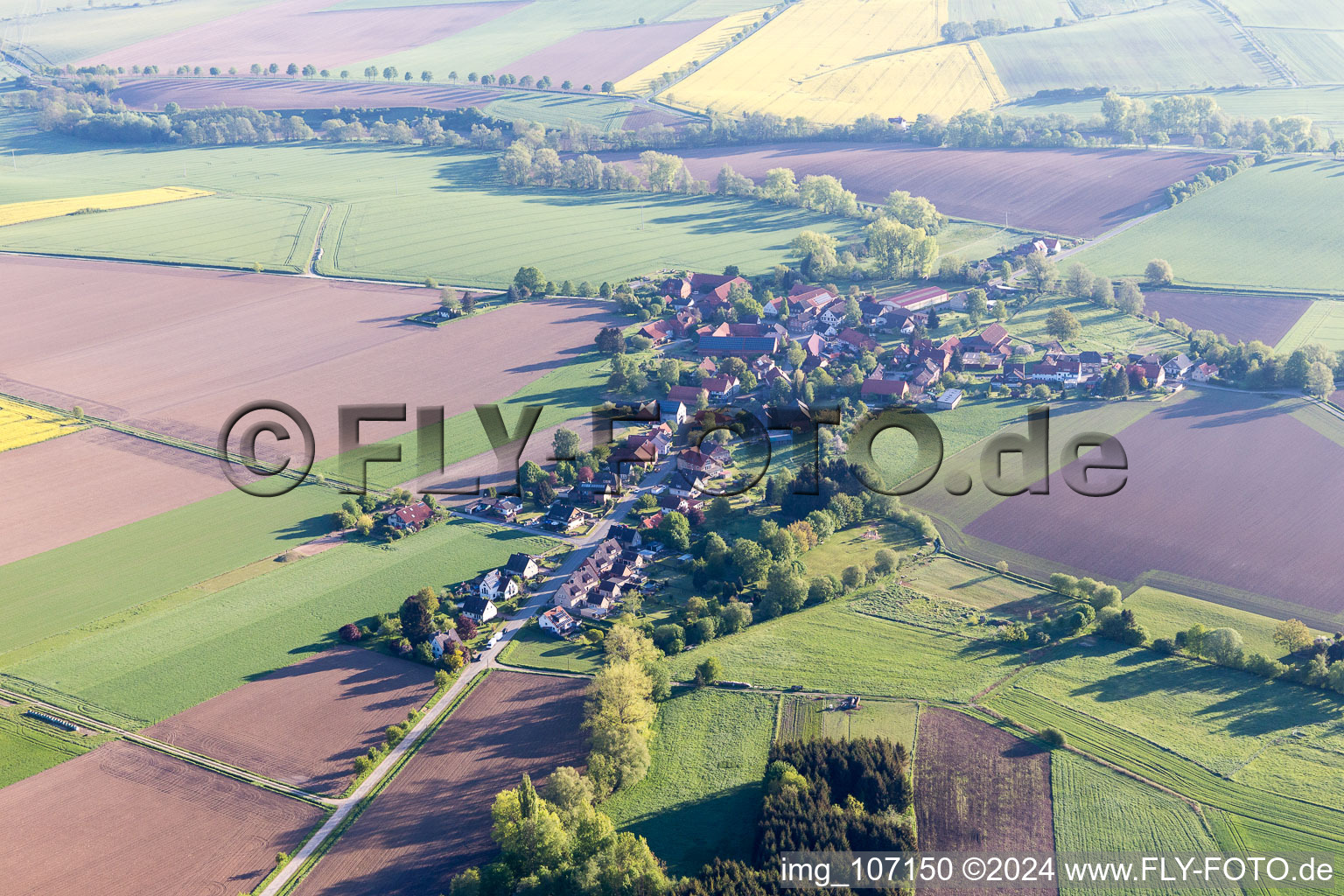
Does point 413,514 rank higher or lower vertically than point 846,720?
higher

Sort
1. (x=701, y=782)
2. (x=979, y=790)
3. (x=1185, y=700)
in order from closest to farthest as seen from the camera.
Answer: (x=979, y=790), (x=701, y=782), (x=1185, y=700)

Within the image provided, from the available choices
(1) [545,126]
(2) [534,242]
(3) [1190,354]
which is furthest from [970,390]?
(1) [545,126]

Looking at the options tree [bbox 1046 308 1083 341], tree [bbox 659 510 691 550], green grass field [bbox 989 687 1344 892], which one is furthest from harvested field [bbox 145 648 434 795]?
tree [bbox 1046 308 1083 341]

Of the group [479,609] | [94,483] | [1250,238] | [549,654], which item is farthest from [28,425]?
[1250,238]

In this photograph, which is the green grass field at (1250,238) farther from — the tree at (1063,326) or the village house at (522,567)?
the village house at (522,567)

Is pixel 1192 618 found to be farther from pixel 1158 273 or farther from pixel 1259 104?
pixel 1259 104

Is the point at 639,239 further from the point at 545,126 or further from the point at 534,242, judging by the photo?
the point at 545,126
